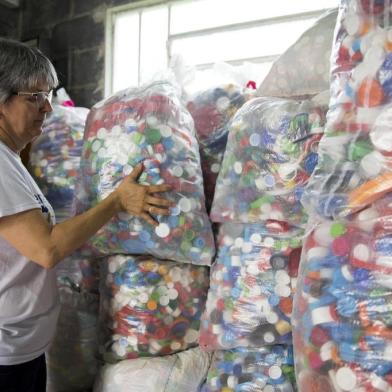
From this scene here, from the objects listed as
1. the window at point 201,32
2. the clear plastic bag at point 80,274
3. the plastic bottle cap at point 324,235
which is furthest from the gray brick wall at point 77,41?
the plastic bottle cap at point 324,235

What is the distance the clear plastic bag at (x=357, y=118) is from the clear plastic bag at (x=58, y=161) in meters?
1.00

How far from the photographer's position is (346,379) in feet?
2.46

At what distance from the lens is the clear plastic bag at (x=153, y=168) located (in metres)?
1.16

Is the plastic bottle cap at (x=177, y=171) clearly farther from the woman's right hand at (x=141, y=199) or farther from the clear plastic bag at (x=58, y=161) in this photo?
the clear plastic bag at (x=58, y=161)

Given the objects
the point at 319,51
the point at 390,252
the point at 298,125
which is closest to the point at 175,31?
the point at 319,51

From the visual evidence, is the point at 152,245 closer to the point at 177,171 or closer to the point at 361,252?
the point at 177,171

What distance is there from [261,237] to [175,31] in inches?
57.2

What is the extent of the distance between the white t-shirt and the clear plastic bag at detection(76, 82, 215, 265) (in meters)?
0.19

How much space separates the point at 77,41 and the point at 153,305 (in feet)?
5.41

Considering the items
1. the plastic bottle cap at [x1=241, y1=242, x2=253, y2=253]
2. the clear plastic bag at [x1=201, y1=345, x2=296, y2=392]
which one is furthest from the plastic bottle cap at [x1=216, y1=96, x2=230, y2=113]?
the clear plastic bag at [x1=201, y1=345, x2=296, y2=392]

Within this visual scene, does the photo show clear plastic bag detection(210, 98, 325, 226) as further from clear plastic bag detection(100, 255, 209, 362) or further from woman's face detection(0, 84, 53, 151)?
woman's face detection(0, 84, 53, 151)

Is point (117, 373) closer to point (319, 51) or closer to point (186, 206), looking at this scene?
point (186, 206)

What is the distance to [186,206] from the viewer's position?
117 cm

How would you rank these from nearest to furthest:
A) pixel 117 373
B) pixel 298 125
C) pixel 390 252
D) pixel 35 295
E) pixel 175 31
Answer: pixel 390 252
pixel 298 125
pixel 35 295
pixel 117 373
pixel 175 31
